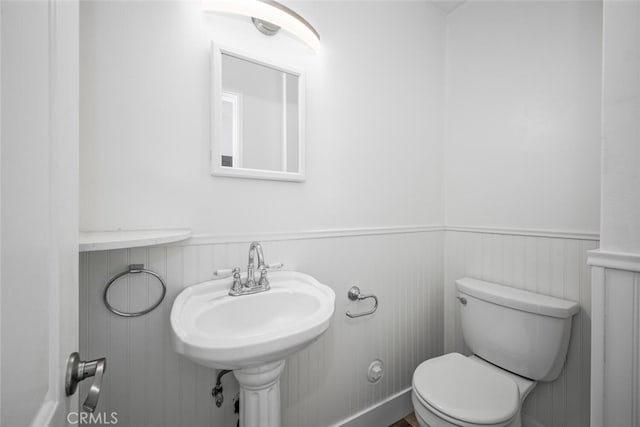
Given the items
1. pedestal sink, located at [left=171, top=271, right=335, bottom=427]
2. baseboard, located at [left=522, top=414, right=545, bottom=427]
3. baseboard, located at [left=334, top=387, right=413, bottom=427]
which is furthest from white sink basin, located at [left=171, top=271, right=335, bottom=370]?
baseboard, located at [left=522, top=414, right=545, bottom=427]

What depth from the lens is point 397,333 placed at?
1.47 m

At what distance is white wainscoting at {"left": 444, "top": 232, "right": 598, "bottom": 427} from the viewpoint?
1135 mm

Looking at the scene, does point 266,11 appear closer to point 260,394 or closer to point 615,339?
point 260,394

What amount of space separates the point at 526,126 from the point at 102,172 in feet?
6.24

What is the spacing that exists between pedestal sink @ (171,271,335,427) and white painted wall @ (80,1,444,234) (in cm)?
26

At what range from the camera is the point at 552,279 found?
123 cm

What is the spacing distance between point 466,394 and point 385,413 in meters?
0.60

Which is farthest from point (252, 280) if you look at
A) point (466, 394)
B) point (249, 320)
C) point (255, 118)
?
point (466, 394)

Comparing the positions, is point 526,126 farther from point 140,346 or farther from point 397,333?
point 140,346

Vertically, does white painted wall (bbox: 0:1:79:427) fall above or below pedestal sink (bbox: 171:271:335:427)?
above

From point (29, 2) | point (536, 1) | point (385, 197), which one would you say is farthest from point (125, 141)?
point (536, 1)

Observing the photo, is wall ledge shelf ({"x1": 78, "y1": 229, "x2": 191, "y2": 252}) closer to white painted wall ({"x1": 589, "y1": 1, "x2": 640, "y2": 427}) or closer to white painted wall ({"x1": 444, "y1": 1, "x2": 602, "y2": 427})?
white painted wall ({"x1": 589, "y1": 1, "x2": 640, "y2": 427})

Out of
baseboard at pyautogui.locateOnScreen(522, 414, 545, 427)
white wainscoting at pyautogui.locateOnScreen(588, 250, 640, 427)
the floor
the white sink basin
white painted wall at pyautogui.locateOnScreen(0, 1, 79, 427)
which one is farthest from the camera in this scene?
the floor

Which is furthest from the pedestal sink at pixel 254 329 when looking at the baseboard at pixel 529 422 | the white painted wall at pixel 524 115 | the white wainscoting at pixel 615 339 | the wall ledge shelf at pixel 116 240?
the baseboard at pixel 529 422
